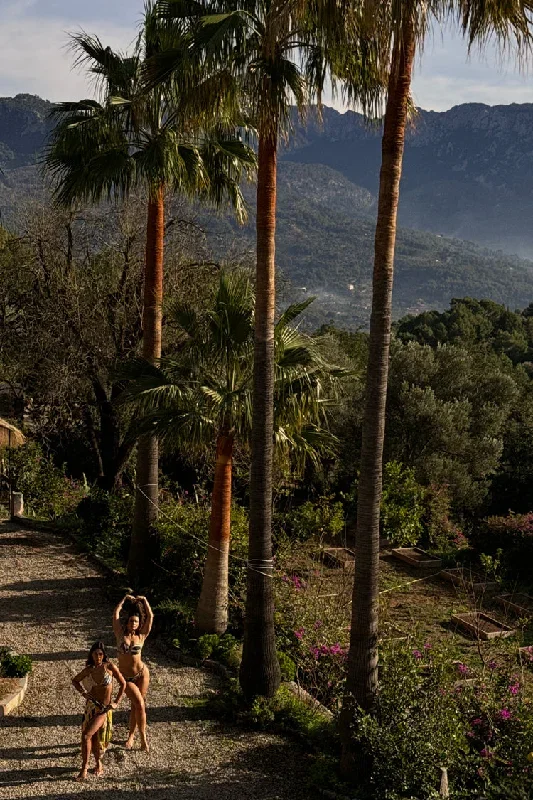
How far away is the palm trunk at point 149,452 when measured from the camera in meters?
12.2

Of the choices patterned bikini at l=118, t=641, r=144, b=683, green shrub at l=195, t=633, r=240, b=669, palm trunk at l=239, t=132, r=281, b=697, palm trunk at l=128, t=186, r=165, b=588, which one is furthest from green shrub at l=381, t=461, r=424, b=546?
patterned bikini at l=118, t=641, r=144, b=683

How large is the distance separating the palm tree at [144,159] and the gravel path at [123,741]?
2019mm

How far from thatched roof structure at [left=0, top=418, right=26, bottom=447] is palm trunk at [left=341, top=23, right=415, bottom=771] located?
13726 millimetres

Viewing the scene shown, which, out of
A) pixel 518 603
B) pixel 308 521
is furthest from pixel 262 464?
pixel 518 603

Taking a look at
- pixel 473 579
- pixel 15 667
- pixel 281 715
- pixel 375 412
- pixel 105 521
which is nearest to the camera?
pixel 375 412

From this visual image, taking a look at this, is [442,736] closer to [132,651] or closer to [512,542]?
[132,651]

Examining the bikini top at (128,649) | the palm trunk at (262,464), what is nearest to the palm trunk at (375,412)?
the palm trunk at (262,464)

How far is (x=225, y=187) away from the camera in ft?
39.8

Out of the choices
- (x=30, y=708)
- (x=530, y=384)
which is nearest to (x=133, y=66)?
(x=30, y=708)

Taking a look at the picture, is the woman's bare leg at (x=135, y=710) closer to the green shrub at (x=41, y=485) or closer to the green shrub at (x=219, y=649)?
the green shrub at (x=219, y=649)

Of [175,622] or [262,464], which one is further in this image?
[175,622]

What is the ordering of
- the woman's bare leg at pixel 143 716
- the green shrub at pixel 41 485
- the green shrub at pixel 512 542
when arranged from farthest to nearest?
the green shrub at pixel 41 485
the green shrub at pixel 512 542
the woman's bare leg at pixel 143 716

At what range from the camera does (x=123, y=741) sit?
8039 millimetres

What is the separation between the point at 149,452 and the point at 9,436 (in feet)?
25.6
